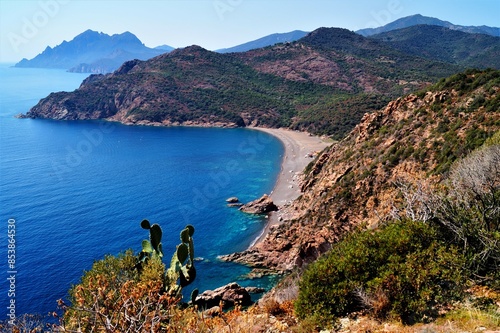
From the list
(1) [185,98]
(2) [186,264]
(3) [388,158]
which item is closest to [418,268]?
(2) [186,264]

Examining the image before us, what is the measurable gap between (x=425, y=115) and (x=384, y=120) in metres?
5.83

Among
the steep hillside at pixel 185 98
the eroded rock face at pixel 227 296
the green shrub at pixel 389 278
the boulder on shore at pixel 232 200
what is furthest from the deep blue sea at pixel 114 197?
the green shrub at pixel 389 278

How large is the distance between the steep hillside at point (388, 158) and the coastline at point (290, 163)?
27.4 ft

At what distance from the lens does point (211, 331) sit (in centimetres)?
719

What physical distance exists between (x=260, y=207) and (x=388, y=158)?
2692 centimetres

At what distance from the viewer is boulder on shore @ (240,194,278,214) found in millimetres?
55844

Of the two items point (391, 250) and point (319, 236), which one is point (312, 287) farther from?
point (319, 236)

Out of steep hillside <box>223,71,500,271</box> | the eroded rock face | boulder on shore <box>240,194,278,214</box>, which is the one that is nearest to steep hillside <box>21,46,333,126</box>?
boulder on shore <box>240,194,278,214</box>

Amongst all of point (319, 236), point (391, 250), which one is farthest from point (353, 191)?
point (391, 250)

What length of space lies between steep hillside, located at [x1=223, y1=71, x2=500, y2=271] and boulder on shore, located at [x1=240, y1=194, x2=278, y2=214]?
40.9 ft

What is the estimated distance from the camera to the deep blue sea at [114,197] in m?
39.4

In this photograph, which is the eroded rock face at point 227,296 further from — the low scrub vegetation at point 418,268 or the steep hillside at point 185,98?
the steep hillside at point 185,98

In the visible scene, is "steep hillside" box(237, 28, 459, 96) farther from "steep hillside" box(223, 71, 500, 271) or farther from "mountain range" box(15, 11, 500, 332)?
"steep hillside" box(223, 71, 500, 271)

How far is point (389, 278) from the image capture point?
9.23 meters
